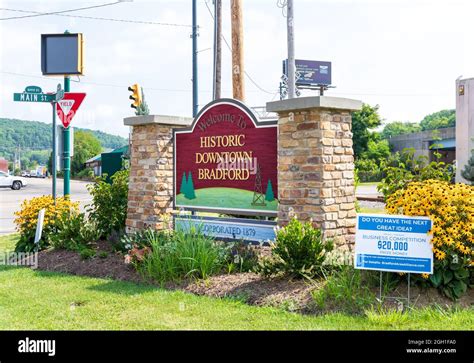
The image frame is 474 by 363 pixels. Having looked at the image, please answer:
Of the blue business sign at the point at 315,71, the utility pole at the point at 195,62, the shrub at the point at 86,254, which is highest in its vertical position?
the blue business sign at the point at 315,71

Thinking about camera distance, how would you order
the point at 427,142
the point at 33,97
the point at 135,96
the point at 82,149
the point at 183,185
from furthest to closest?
1. the point at 82,149
2. the point at 427,142
3. the point at 135,96
4. the point at 33,97
5. the point at 183,185

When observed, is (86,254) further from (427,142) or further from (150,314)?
(427,142)

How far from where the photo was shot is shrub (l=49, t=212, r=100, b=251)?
10473 millimetres

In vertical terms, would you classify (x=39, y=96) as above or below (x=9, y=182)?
above

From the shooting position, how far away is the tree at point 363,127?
66438mm

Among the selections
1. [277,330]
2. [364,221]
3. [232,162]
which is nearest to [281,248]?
[364,221]

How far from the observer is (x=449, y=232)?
6.21 meters

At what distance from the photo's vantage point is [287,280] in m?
7.19

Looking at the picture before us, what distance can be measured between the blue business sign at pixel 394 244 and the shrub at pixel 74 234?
565cm

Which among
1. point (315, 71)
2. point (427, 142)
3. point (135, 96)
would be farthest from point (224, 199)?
point (315, 71)

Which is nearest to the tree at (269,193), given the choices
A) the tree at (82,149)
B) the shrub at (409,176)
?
the shrub at (409,176)

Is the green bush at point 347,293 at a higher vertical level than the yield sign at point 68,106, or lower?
lower

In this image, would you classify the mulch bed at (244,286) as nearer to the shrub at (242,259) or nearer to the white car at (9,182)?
the shrub at (242,259)

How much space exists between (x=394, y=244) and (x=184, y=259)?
2914mm
